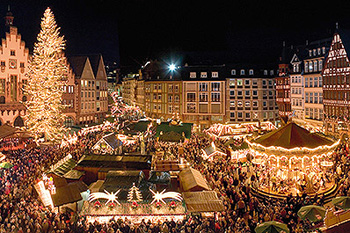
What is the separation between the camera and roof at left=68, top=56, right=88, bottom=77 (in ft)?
184

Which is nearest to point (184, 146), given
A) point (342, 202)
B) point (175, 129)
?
point (175, 129)

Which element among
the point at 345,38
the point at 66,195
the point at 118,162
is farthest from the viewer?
the point at 345,38

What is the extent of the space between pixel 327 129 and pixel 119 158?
25.9m

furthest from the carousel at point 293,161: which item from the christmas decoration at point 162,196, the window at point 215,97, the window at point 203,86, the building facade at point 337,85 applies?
the window at point 203,86

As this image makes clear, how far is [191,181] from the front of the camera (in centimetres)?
1938

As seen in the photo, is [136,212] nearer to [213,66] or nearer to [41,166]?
[41,166]

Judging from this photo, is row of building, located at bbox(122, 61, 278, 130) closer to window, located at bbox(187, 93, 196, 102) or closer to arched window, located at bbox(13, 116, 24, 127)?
window, located at bbox(187, 93, 196, 102)

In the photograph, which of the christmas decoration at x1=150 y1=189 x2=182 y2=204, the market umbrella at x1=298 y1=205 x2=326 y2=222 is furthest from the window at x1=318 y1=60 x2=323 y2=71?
the christmas decoration at x1=150 y1=189 x2=182 y2=204

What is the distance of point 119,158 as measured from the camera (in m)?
25.4

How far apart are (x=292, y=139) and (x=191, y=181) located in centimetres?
694

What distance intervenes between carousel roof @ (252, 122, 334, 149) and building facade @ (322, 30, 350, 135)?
16.8 metres

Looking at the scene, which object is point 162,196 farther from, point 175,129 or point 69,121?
point 69,121

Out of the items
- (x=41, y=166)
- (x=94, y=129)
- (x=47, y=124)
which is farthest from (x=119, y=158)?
(x=94, y=129)

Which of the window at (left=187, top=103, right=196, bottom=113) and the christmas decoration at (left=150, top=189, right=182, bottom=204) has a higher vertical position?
the window at (left=187, top=103, right=196, bottom=113)
